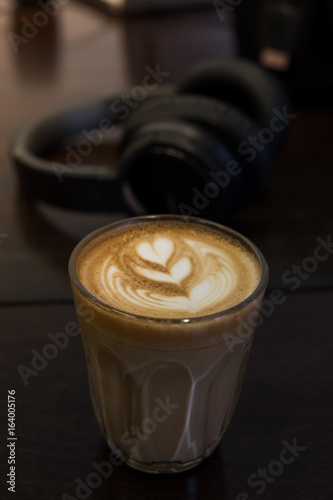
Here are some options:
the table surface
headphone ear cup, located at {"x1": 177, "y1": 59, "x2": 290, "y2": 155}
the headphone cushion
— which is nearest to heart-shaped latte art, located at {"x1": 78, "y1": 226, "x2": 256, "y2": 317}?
the table surface

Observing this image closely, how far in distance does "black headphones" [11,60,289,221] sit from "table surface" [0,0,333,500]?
6 centimetres

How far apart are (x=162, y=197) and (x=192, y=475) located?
0.38m

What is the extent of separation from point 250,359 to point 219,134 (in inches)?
11.4

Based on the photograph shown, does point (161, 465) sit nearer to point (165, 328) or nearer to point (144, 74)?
point (165, 328)

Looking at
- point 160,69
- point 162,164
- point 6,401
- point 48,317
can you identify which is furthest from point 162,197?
point 160,69

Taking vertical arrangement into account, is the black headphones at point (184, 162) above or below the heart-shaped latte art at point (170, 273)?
below

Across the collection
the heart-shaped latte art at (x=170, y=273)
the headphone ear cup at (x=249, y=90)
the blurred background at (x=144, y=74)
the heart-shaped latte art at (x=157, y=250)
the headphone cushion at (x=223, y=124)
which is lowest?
the blurred background at (x=144, y=74)

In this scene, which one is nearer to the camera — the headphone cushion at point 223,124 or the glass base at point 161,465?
the glass base at point 161,465

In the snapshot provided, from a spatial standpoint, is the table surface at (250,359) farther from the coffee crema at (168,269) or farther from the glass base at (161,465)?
the coffee crema at (168,269)

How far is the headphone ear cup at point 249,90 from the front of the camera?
92cm

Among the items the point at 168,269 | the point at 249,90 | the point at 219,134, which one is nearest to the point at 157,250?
the point at 168,269

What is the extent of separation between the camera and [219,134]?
0.80m

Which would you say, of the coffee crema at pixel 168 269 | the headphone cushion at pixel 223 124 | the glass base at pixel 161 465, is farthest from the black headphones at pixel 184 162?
the glass base at pixel 161 465

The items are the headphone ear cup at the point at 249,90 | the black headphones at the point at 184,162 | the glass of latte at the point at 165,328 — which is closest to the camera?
the glass of latte at the point at 165,328
